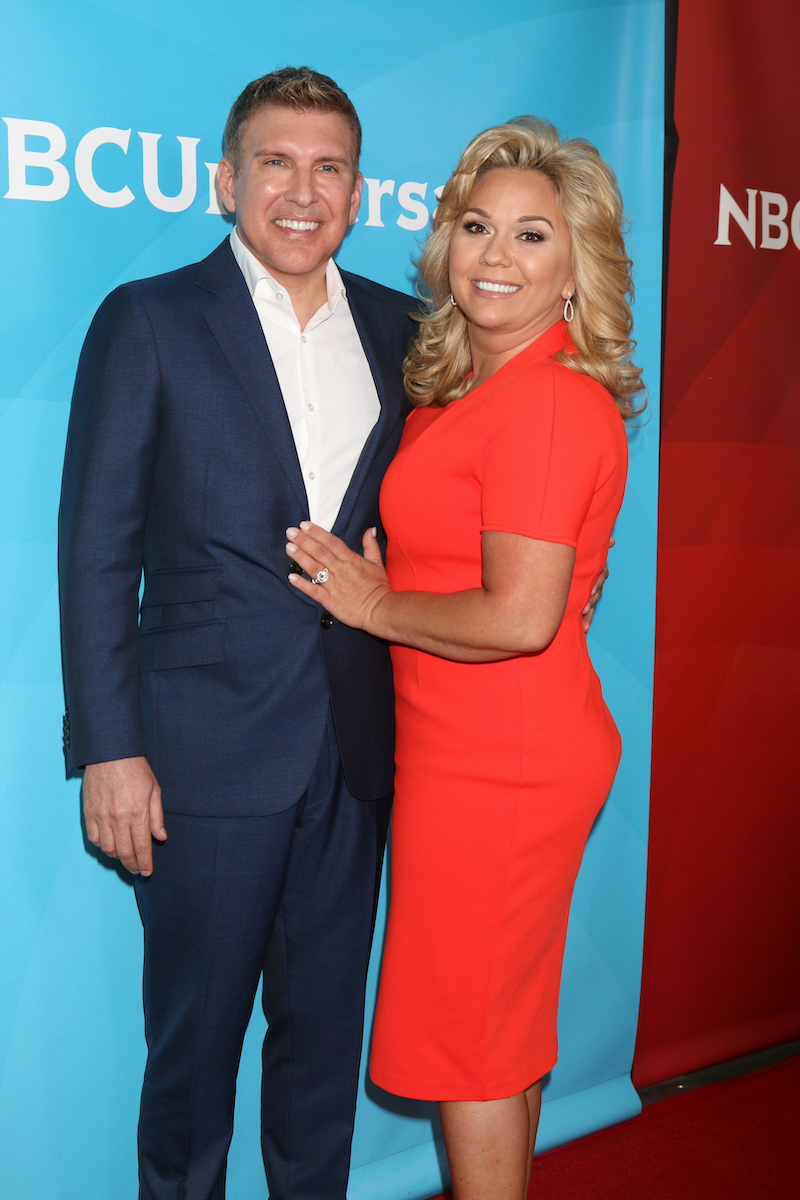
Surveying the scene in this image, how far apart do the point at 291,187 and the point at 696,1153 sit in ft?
7.40

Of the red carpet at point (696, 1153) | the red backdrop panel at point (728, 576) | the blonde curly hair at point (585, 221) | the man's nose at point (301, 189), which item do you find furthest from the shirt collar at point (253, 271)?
the red carpet at point (696, 1153)

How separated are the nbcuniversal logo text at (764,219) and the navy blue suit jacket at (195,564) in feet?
4.34

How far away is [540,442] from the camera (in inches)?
57.7

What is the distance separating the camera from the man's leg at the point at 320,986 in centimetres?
177

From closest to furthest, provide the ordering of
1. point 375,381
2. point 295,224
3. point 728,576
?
point 295,224 < point 375,381 < point 728,576

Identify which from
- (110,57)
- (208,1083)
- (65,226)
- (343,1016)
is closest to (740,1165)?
(343,1016)

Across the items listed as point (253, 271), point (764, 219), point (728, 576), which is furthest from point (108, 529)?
point (764, 219)

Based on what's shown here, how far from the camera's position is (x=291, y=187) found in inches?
66.0

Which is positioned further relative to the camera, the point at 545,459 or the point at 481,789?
the point at 481,789

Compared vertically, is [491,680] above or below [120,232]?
below

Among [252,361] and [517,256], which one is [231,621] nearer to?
[252,361]

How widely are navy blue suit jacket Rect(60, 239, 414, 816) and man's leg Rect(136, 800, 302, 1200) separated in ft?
0.23

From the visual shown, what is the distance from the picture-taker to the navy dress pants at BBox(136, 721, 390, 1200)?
1.66 metres

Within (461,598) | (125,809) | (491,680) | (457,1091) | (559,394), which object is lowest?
(457,1091)
